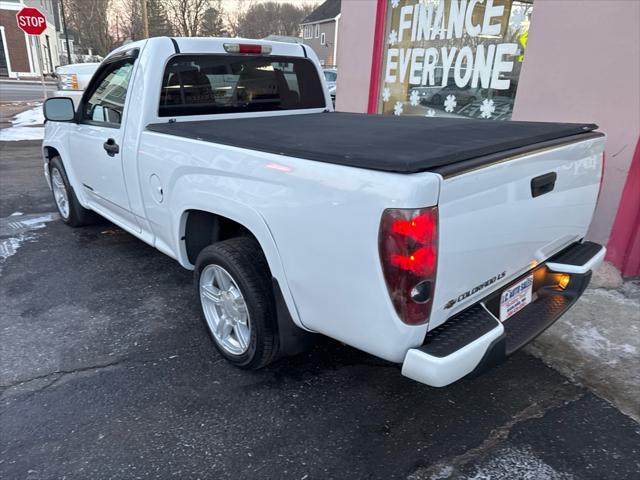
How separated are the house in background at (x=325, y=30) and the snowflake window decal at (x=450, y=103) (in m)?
46.5

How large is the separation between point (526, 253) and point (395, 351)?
3.04 ft

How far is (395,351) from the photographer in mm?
1898

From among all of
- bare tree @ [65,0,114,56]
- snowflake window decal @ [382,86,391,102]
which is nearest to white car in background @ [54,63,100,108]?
snowflake window decal @ [382,86,391,102]

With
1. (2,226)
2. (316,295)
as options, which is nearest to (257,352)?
(316,295)

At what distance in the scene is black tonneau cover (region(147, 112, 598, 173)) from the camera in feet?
6.20

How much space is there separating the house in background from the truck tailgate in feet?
165

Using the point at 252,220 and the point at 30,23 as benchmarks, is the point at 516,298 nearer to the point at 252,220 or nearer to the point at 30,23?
the point at 252,220

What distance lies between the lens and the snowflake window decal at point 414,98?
645 cm

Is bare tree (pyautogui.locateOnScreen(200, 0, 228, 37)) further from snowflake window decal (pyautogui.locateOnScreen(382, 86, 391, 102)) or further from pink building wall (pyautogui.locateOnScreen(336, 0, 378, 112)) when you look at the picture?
snowflake window decal (pyautogui.locateOnScreen(382, 86, 391, 102))

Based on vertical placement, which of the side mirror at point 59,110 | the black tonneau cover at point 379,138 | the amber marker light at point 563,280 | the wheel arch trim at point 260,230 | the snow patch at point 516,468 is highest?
the black tonneau cover at point 379,138

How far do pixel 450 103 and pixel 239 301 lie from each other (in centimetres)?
435

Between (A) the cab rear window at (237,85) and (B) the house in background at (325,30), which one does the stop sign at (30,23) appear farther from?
(B) the house in background at (325,30)

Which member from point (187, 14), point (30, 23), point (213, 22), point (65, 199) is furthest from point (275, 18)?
point (65, 199)

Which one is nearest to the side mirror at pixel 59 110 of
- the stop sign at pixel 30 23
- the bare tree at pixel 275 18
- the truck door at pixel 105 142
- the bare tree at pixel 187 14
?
the truck door at pixel 105 142
